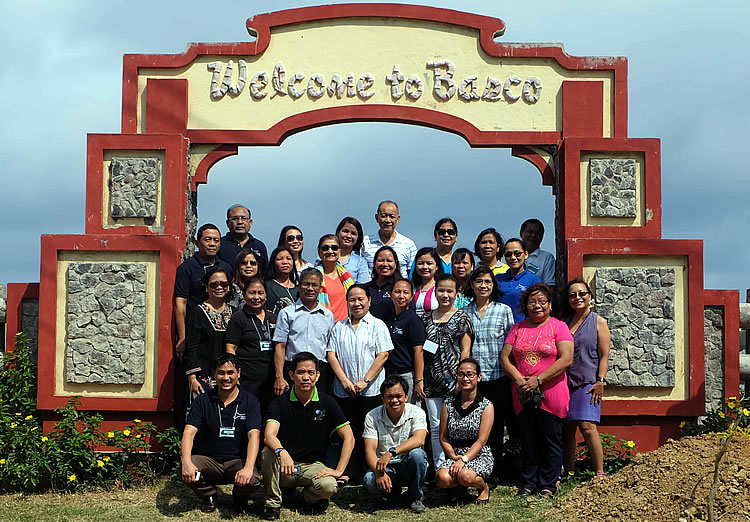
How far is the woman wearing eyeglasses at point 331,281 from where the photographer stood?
8.48 metres

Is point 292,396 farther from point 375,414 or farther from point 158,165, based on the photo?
point 158,165

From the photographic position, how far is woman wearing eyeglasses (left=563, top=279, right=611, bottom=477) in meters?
8.17

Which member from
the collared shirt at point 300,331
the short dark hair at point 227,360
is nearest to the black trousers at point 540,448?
the collared shirt at point 300,331

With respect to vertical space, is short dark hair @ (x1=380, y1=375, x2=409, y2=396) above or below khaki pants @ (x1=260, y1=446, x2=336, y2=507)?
above

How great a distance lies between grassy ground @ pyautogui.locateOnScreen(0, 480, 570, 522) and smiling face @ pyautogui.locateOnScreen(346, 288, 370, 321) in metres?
1.57

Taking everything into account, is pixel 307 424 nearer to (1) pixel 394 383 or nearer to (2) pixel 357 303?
(1) pixel 394 383

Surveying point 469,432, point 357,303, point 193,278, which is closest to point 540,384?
point 469,432

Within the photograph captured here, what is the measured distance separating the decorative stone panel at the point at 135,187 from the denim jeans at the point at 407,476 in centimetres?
370

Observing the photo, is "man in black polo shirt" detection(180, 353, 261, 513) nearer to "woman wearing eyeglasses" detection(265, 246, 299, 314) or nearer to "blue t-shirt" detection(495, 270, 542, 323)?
"woman wearing eyeglasses" detection(265, 246, 299, 314)

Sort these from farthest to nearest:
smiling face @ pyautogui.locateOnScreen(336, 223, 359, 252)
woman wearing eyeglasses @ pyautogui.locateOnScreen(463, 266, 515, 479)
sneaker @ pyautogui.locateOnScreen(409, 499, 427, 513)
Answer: smiling face @ pyautogui.locateOnScreen(336, 223, 359, 252), woman wearing eyeglasses @ pyautogui.locateOnScreen(463, 266, 515, 479), sneaker @ pyautogui.locateOnScreen(409, 499, 427, 513)

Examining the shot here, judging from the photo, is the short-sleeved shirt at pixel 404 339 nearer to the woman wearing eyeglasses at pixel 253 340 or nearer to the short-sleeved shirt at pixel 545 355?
the short-sleeved shirt at pixel 545 355

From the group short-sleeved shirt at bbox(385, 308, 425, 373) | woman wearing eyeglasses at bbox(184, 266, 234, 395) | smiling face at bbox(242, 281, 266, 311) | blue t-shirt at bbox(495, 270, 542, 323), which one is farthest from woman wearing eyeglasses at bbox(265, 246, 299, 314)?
blue t-shirt at bbox(495, 270, 542, 323)

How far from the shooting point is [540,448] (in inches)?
313

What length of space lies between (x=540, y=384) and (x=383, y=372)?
52.4 inches
